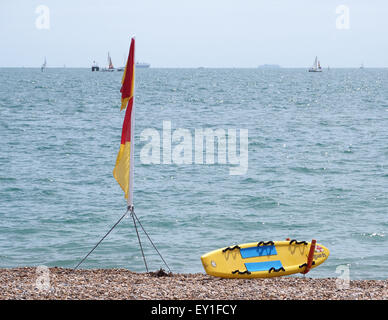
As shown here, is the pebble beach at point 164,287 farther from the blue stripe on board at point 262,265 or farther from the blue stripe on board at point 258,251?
the blue stripe on board at point 258,251

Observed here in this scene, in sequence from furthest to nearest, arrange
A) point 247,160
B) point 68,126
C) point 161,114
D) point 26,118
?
1. point 161,114
2. point 26,118
3. point 68,126
4. point 247,160

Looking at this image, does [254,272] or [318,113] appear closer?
[254,272]

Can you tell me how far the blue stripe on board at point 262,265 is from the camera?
13391 millimetres

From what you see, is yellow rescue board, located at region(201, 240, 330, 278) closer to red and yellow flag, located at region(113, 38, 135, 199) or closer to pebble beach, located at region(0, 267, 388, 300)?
pebble beach, located at region(0, 267, 388, 300)

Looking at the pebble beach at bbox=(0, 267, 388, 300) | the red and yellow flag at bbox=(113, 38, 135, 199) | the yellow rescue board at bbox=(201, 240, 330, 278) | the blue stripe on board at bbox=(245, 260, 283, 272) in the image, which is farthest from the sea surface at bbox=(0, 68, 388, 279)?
the red and yellow flag at bbox=(113, 38, 135, 199)

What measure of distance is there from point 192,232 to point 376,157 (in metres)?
20.7

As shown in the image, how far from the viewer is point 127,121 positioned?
12.9 m

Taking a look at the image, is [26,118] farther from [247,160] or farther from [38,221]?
[38,221]

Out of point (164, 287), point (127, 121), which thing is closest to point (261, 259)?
point (164, 287)

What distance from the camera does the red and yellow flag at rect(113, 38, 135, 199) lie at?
1258cm

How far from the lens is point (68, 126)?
5347 cm

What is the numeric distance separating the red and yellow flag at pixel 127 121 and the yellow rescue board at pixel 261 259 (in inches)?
102

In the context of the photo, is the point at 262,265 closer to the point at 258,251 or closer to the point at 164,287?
the point at 258,251
